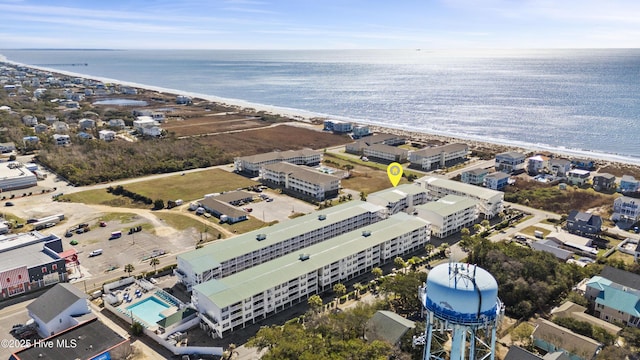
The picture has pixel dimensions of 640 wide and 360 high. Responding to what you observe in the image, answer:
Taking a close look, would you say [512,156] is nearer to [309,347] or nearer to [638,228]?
[638,228]

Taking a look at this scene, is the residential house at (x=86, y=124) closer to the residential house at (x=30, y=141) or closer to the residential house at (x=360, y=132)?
the residential house at (x=30, y=141)

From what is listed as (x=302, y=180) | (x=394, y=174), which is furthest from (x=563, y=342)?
(x=302, y=180)

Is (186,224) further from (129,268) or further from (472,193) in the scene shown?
(472,193)

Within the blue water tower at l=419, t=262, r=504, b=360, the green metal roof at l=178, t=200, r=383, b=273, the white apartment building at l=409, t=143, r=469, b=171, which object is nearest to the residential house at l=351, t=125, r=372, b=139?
the white apartment building at l=409, t=143, r=469, b=171

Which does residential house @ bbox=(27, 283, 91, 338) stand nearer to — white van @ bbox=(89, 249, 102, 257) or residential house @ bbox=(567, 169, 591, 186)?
white van @ bbox=(89, 249, 102, 257)

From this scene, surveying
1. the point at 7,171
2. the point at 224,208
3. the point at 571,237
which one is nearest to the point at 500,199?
the point at 571,237

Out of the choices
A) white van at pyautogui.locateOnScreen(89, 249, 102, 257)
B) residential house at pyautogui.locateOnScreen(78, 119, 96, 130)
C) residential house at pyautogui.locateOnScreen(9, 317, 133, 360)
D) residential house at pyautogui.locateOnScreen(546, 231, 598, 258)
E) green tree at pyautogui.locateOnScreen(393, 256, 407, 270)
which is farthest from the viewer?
residential house at pyautogui.locateOnScreen(78, 119, 96, 130)
